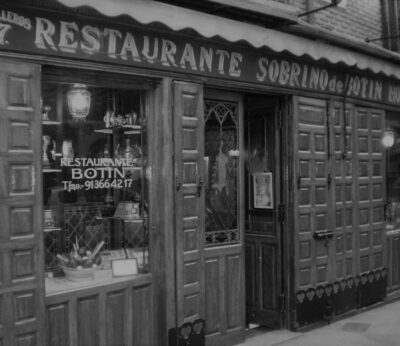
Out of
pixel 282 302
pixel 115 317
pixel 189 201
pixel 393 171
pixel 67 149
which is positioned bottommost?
pixel 282 302

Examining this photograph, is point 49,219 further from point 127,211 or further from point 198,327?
point 198,327

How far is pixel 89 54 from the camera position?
4801 millimetres

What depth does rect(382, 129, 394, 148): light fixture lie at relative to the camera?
874cm

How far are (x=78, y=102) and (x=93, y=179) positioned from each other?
0.74 meters

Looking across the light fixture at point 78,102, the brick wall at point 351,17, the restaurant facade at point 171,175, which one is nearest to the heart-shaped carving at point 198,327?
the restaurant facade at point 171,175

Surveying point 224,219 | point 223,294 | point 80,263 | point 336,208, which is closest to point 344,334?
point 336,208

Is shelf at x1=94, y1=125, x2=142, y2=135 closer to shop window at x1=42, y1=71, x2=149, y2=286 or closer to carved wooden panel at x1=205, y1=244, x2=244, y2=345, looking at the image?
shop window at x1=42, y1=71, x2=149, y2=286

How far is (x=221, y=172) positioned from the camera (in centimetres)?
658

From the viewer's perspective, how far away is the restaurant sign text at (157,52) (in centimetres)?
442

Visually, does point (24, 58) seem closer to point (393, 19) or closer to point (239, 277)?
point (239, 277)

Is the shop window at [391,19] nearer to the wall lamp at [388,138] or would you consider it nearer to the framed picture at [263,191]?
the wall lamp at [388,138]

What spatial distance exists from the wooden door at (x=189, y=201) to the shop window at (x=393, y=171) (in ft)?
14.1

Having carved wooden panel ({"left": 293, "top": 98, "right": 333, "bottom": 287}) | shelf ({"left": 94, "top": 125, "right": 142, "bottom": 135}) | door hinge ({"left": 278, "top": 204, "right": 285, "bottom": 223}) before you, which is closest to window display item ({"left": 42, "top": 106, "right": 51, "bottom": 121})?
shelf ({"left": 94, "top": 125, "right": 142, "bottom": 135})

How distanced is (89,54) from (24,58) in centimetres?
60
